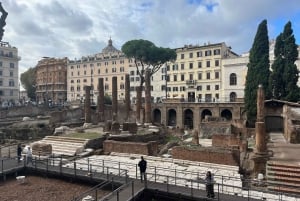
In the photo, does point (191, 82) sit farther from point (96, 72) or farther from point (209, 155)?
point (209, 155)

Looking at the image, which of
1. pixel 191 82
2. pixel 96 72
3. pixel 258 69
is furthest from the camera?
pixel 96 72

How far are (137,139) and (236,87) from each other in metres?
33.4

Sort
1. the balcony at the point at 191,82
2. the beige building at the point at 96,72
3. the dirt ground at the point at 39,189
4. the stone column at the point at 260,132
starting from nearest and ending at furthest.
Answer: the dirt ground at the point at 39,189
the stone column at the point at 260,132
the balcony at the point at 191,82
the beige building at the point at 96,72

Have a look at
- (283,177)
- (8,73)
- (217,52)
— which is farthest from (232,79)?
(8,73)

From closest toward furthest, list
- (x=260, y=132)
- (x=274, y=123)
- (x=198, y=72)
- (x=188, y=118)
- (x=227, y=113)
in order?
(x=260, y=132), (x=274, y=123), (x=227, y=113), (x=188, y=118), (x=198, y=72)

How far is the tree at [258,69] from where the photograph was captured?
127ft

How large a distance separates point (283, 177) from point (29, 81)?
98431 mm

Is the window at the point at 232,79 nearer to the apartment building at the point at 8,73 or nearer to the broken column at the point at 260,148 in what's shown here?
the broken column at the point at 260,148

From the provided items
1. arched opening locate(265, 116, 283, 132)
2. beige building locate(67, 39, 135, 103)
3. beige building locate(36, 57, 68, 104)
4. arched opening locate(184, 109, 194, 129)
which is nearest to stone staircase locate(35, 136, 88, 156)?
arched opening locate(265, 116, 283, 132)

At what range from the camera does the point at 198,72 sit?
207 ft

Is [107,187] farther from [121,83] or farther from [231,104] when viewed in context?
[121,83]

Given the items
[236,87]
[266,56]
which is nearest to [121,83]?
[236,87]

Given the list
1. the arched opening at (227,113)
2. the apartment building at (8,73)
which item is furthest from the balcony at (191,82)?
the apartment building at (8,73)

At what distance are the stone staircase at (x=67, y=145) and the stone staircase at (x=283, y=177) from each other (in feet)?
45.6
